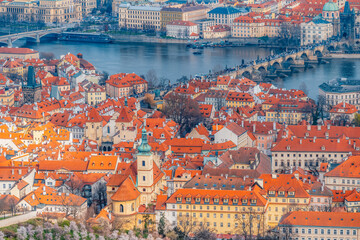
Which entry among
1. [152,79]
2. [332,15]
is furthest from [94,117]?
[332,15]

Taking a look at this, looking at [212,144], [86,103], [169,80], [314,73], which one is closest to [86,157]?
[212,144]

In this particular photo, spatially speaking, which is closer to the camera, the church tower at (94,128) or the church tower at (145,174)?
the church tower at (145,174)

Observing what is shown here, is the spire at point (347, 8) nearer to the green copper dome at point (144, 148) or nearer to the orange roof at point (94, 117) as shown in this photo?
the orange roof at point (94, 117)

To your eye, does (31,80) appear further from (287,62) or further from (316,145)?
(287,62)

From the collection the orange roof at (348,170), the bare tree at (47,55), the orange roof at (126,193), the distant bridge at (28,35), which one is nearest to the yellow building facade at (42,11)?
the distant bridge at (28,35)

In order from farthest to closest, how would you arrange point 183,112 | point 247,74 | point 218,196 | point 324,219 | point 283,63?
point 283,63
point 247,74
point 183,112
point 218,196
point 324,219

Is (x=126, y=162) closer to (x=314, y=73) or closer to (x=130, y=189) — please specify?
(x=130, y=189)

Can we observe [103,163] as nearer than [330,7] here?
Yes
